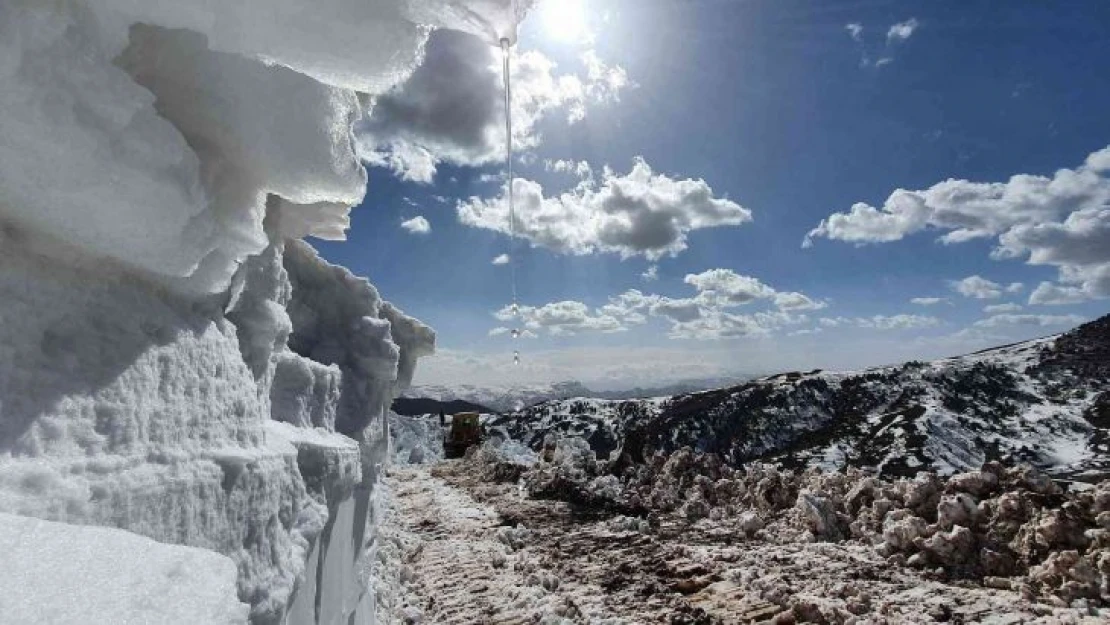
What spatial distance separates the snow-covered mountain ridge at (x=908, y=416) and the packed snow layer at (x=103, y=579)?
210 feet

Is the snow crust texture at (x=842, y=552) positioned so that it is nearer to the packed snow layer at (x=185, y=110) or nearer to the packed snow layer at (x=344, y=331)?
the packed snow layer at (x=344, y=331)

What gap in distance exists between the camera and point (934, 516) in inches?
360

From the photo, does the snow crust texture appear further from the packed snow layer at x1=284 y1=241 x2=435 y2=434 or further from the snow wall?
the snow wall

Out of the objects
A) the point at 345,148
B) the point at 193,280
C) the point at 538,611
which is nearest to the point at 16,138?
the point at 193,280

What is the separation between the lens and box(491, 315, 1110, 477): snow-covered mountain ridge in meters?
74.9

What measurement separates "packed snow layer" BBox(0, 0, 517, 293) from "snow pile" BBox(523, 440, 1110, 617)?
272 inches

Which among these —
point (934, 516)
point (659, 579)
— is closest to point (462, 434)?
point (659, 579)

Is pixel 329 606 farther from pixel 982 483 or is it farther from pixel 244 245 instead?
pixel 982 483

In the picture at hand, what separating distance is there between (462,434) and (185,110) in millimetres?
36038

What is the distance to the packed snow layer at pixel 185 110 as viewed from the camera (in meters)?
2.21

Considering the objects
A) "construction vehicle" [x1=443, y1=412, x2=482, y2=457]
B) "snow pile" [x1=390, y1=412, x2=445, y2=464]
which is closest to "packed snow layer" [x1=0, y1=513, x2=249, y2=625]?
"snow pile" [x1=390, y1=412, x2=445, y2=464]

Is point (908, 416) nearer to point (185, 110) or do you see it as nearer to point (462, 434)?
point (462, 434)

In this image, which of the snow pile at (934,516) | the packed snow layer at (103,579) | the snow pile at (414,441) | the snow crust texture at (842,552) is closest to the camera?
the packed snow layer at (103,579)

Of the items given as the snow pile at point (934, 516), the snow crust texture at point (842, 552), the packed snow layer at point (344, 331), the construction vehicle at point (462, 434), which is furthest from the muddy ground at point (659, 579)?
the construction vehicle at point (462, 434)
